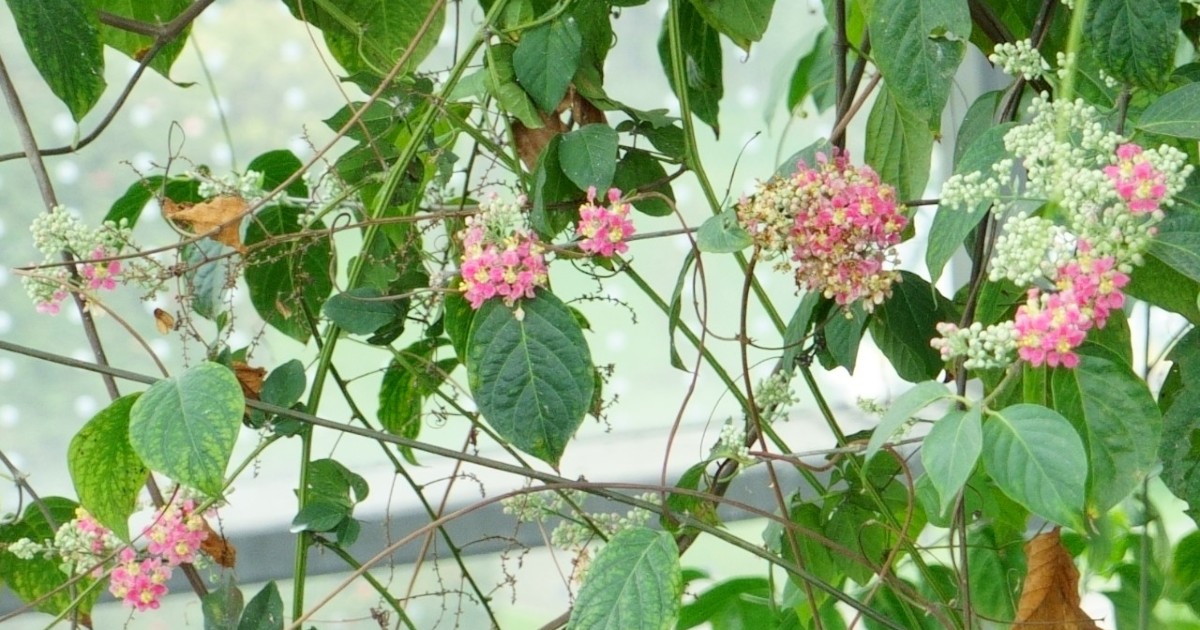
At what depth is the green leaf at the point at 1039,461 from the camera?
0.37 metres

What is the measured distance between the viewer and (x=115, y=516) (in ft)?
1.71

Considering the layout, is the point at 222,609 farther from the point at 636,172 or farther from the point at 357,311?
the point at 636,172

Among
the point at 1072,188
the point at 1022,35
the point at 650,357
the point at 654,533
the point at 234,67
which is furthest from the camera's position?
the point at 650,357

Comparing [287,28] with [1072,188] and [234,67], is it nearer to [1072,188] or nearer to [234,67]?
[234,67]

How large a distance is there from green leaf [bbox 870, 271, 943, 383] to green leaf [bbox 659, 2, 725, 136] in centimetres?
19

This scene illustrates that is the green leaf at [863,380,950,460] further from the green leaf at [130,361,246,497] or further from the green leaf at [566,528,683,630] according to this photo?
the green leaf at [130,361,246,497]

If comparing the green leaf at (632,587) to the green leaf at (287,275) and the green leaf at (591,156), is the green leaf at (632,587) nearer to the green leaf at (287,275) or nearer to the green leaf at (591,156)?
the green leaf at (591,156)

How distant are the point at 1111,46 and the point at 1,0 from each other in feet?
3.69

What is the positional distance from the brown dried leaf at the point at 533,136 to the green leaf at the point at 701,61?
0.10 metres

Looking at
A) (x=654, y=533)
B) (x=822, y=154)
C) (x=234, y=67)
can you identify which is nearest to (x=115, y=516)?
(x=654, y=533)

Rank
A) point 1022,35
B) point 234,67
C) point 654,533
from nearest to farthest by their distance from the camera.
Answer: point 654,533
point 1022,35
point 234,67

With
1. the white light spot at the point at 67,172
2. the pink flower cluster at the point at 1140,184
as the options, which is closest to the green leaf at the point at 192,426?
the pink flower cluster at the point at 1140,184

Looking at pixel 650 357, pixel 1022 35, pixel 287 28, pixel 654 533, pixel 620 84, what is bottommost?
pixel 654 533

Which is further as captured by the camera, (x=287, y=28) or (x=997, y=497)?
(x=287, y=28)
